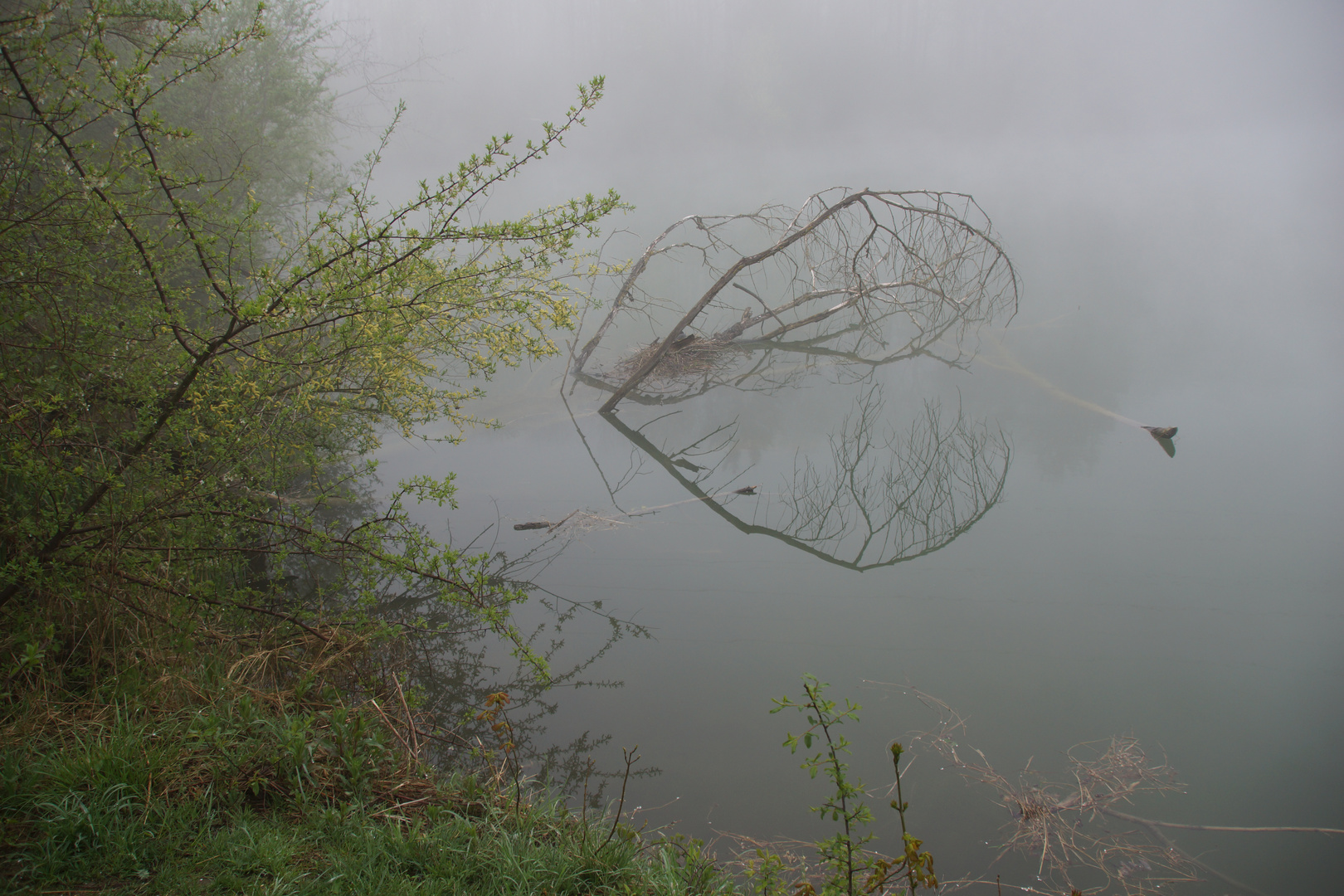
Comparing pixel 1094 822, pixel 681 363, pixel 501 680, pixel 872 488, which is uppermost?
pixel 681 363

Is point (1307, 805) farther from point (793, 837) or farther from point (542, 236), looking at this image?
point (542, 236)

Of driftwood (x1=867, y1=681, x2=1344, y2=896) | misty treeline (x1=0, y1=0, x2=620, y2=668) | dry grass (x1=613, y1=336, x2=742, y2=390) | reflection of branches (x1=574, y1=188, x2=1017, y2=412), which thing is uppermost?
reflection of branches (x1=574, y1=188, x2=1017, y2=412)

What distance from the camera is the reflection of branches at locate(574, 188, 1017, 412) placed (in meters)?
4.18

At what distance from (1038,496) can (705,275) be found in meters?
3.73

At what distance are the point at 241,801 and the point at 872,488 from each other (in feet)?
8.19

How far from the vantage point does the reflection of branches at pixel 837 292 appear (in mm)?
4180

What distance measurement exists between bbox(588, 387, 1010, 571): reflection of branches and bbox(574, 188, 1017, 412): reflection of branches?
1.01 meters

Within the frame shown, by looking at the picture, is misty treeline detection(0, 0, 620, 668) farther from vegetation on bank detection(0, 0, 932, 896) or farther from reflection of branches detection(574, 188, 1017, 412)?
reflection of branches detection(574, 188, 1017, 412)

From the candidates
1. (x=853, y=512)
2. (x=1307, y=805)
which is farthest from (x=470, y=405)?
(x=1307, y=805)

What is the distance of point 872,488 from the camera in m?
3.04

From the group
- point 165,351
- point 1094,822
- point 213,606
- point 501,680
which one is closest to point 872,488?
point 1094,822

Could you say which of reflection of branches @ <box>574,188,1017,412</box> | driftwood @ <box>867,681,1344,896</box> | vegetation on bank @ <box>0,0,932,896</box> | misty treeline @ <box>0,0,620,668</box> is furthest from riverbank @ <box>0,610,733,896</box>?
reflection of branches @ <box>574,188,1017,412</box>

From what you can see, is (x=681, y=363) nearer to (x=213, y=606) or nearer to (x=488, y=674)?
(x=488, y=674)

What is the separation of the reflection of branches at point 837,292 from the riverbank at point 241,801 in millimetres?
3007
